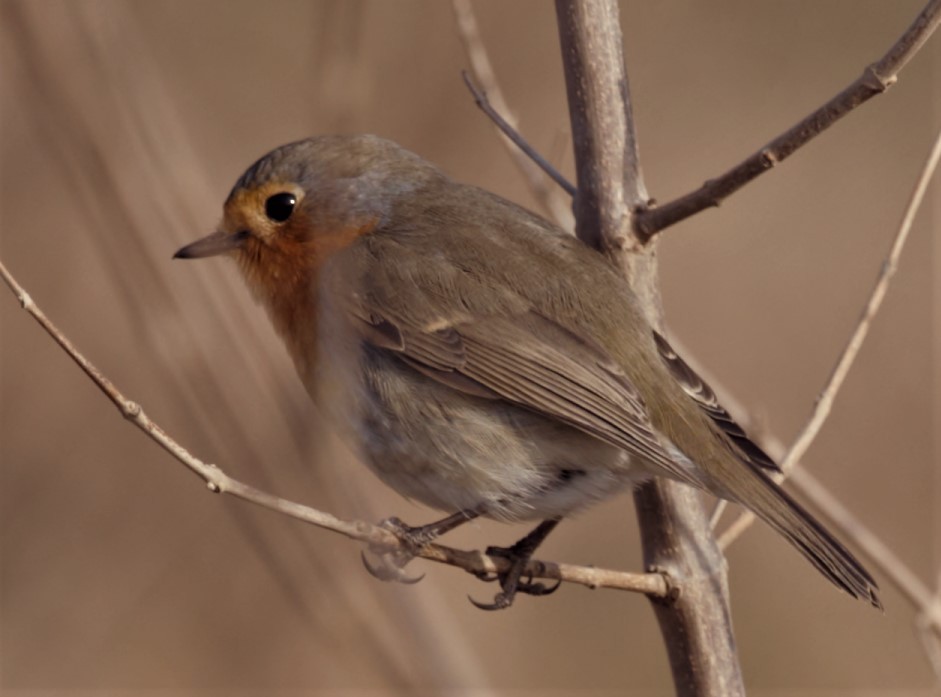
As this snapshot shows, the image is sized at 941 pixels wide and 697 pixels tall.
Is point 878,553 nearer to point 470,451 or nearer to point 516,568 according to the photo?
point 516,568

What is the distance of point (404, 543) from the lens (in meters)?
2.28

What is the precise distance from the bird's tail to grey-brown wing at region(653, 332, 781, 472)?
0.46ft

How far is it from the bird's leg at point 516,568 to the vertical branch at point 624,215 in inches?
12.8

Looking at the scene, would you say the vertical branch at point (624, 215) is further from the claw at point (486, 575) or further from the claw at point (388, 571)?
the claw at point (388, 571)

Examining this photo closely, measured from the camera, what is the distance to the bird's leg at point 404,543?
2.10 m

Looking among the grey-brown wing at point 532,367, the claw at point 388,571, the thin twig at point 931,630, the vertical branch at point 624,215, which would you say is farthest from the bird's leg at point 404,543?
the thin twig at point 931,630

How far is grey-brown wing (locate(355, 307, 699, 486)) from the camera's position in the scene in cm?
262

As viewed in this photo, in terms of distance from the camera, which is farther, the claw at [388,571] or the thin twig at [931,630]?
the thin twig at [931,630]

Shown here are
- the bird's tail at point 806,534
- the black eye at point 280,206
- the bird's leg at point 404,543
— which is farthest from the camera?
the black eye at point 280,206

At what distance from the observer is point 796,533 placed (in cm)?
253

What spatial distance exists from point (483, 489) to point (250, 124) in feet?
13.2

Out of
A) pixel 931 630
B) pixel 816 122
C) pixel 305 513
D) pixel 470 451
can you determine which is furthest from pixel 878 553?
pixel 305 513

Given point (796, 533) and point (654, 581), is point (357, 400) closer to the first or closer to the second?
point (654, 581)

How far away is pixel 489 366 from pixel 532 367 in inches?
3.8
